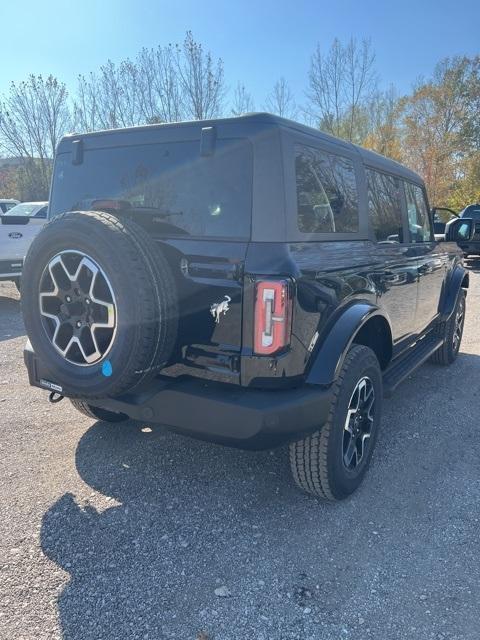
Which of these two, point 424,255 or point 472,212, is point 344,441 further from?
point 472,212

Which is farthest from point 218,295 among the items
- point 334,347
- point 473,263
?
point 473,263

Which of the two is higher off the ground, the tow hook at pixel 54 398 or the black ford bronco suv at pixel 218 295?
the black ford bronco suv at pixel 218 295

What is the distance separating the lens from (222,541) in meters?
2.47

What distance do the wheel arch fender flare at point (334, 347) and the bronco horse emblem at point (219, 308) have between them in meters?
0.54

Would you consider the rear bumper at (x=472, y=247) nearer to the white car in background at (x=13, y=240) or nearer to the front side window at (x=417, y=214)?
the front side window at (x=417, y=214)

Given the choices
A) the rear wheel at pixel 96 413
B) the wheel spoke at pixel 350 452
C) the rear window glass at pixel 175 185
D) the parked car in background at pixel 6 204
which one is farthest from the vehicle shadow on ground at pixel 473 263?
the rear window glass at pixel 175 185

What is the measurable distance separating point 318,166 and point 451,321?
10.8 feet

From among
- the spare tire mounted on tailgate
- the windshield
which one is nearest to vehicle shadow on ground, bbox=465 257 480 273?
the windshield

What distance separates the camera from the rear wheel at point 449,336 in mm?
5191

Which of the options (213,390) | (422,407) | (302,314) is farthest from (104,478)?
(422,407)

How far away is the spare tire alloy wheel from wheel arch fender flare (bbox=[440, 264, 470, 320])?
393 cm

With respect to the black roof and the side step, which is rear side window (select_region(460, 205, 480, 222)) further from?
the black roof

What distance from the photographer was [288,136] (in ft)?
7.97

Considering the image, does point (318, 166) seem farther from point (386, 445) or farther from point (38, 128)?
point (38, 128)
